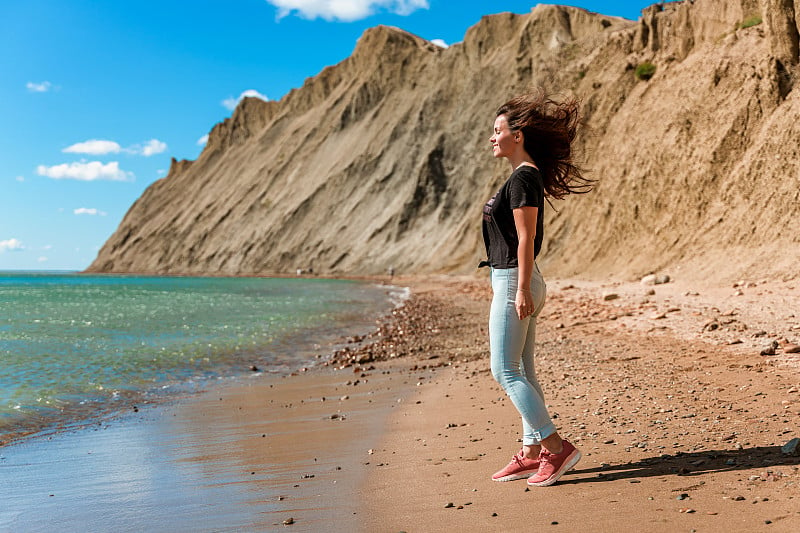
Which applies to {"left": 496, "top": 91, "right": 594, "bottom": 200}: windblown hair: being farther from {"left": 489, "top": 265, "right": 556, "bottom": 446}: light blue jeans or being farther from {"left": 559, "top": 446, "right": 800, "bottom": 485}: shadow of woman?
{"left": 559, "top": 446, "right": 800, "bottom": 485}: shadow of woman

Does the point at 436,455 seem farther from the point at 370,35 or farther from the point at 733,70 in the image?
the point at 370,35

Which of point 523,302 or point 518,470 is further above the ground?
point 523,302

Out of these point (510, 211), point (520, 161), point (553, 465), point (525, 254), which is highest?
point (520, 161)

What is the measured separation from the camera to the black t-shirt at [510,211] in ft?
12.4

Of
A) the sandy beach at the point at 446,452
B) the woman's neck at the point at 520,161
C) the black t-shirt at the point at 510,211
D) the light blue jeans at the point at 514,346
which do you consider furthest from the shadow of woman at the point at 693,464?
the woman's neck at the point at 520,161

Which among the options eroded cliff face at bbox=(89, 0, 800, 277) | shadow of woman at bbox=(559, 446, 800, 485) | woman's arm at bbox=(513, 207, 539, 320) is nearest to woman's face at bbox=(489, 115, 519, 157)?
woman's arm at bbox=(513, 207, 539, 320)

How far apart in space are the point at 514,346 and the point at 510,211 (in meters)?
0.78

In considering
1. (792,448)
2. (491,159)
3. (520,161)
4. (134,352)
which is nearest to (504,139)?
(520,161)

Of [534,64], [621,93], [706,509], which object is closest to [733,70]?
[621,93]

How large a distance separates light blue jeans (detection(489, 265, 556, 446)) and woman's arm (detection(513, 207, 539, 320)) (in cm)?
7

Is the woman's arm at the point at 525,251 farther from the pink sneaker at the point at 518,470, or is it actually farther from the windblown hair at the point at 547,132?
the pink sneaker at the point at 518,470

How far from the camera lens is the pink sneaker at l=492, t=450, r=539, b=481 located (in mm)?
3893

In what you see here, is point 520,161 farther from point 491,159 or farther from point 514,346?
point 491,159

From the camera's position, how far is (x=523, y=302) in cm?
376
